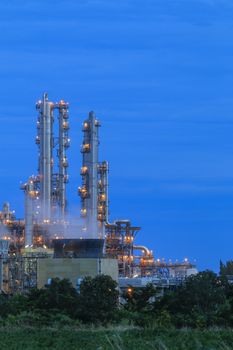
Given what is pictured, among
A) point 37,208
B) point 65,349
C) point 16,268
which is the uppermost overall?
point 37,208

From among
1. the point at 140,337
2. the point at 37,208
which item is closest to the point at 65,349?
the point at 140,337

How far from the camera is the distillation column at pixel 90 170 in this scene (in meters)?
85.6

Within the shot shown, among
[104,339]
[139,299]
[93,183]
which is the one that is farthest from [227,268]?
[104,339]

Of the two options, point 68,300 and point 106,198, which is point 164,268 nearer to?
point 106,198

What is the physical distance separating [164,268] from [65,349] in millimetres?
64835

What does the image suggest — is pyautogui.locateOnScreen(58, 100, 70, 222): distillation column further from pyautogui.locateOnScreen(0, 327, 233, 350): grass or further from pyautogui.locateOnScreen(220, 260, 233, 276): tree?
pyautogui.locateOnScreen(0, 327, 233, 350): grass

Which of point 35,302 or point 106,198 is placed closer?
point 35,302

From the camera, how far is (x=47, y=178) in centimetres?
8450

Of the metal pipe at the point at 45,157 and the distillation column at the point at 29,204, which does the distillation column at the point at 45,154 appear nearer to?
the metal pipe at the point at 45,157

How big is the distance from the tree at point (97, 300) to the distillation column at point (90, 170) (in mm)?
37059

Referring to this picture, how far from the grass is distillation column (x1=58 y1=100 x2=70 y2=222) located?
52.3 m

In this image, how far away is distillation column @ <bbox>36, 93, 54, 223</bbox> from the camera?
275 ft

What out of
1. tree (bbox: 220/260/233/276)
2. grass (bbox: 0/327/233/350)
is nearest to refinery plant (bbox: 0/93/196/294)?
tree (bbox: 220/260/233/276)

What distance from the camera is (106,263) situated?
211 ft
